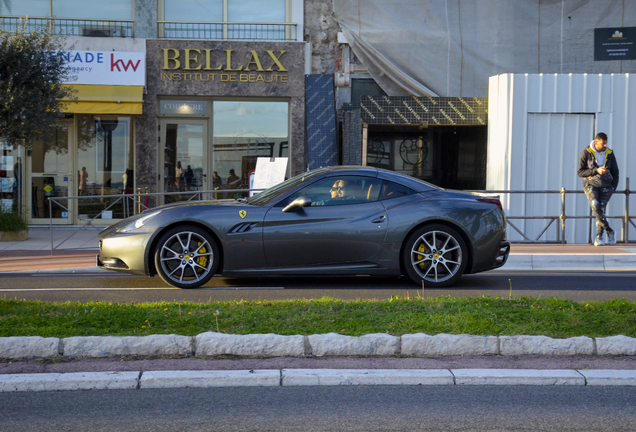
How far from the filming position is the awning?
15.9 m

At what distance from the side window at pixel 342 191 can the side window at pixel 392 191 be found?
0.05m

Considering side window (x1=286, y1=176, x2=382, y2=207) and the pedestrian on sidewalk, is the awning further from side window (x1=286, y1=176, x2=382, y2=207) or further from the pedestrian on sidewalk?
the pedestrian on sidewalk

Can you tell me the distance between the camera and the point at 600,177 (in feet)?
37.8

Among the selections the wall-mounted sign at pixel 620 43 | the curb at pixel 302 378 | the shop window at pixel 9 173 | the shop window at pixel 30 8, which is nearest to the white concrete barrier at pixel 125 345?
the curb at pixel 302 378

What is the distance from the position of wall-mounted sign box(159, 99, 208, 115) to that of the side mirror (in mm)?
9855

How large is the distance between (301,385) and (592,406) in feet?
5.97

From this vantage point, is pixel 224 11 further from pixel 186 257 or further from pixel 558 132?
pixel 186 257

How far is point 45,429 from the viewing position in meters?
3.81

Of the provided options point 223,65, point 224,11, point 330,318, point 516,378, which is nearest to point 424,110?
point 223,65

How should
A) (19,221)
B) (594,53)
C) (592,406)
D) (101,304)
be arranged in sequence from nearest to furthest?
(592,406) → (101,304) → (19,221) → (594,53)

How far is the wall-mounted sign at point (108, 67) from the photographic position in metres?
16.0

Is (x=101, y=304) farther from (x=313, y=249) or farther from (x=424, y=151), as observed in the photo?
(x=424, y=151)

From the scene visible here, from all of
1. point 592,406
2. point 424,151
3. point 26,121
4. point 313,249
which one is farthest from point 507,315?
point 424,151

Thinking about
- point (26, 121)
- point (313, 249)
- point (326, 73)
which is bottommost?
point (313, 249)
